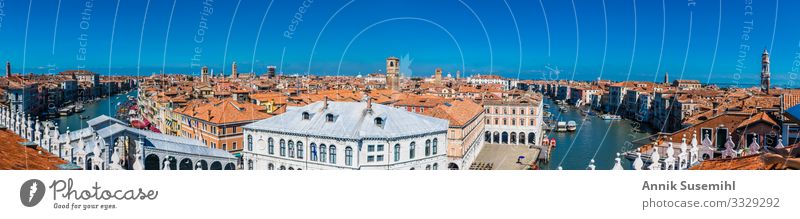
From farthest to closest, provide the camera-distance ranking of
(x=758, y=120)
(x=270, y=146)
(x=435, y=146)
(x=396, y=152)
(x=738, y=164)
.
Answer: (x=435, y=146) → (x=270, y=146) → (x=396, y=152) → (x=758, y=120) → (x=738, y=164)

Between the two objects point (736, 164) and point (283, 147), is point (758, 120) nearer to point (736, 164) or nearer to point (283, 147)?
point (736, 164)

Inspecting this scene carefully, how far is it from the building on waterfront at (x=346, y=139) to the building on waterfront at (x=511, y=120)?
812cm

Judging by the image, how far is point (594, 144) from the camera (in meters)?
14.2

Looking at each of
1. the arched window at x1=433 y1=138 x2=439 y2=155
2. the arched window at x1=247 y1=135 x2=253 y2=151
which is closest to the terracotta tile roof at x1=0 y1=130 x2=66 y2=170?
the arched window at x1=247 y1=135 x2=253 y2=151

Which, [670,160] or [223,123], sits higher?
[670,160]

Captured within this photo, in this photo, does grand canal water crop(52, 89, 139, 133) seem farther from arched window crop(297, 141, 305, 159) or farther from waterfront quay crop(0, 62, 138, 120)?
arched window crop(297, 141, 305, 159)

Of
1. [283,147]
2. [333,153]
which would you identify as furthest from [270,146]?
[333,153]

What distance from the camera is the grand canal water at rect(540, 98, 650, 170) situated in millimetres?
11107

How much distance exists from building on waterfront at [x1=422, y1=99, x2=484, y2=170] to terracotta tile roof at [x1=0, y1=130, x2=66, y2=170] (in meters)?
6.45

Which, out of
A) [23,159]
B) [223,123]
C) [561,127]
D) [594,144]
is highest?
[23,159]

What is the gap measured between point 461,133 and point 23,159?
24.1 feet

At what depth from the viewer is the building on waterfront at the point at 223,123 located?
9594mm

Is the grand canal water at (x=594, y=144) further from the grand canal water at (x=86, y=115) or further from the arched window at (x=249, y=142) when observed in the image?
the grand canal water at (x=86, y=115)
